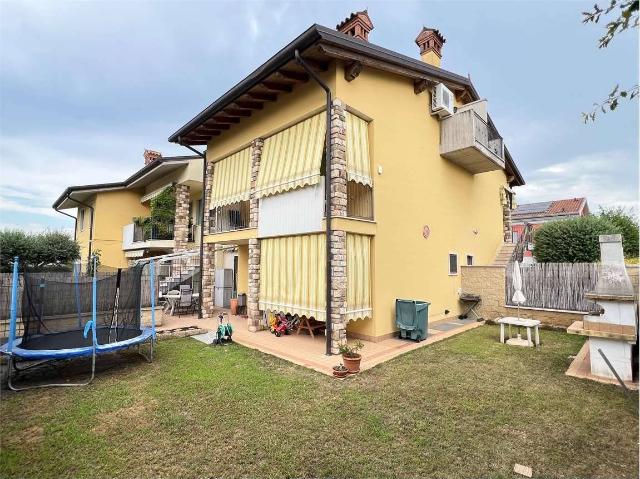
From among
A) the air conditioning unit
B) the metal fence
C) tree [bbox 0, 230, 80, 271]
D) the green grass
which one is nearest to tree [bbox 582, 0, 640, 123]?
the green grass

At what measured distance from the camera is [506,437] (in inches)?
159

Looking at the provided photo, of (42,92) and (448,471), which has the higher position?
(42,92)

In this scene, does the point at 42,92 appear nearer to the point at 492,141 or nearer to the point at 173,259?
the point at 173,259

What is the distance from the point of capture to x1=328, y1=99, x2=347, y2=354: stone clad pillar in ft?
25.4

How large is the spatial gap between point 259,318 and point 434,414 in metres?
6.93

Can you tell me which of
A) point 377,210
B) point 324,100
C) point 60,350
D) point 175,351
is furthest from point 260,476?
point 324,100

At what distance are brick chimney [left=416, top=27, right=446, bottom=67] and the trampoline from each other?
13.4 m

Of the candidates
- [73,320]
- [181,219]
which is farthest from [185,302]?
[181,219]

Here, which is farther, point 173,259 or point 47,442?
point 173,259

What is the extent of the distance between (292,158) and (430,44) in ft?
28.8

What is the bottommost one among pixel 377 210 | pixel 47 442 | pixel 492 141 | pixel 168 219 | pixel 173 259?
pixel 47 442

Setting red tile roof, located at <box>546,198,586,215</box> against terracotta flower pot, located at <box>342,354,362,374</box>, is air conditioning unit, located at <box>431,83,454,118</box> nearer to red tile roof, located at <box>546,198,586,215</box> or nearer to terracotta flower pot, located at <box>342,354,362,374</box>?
terracotta flower pot, located at <box>342,354,362,374</box>

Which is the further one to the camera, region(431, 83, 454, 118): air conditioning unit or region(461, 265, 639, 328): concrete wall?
region(431, 83, 454, 118): air conditioning unit

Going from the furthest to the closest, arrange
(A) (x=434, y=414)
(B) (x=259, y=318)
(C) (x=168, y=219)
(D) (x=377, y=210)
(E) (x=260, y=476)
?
(C) (x=168, y=219) < (B) (x=259, y=318) < (D) (x=377, y=210) < (A) (x=434, y=414) < (E) (x=260, y=476)
